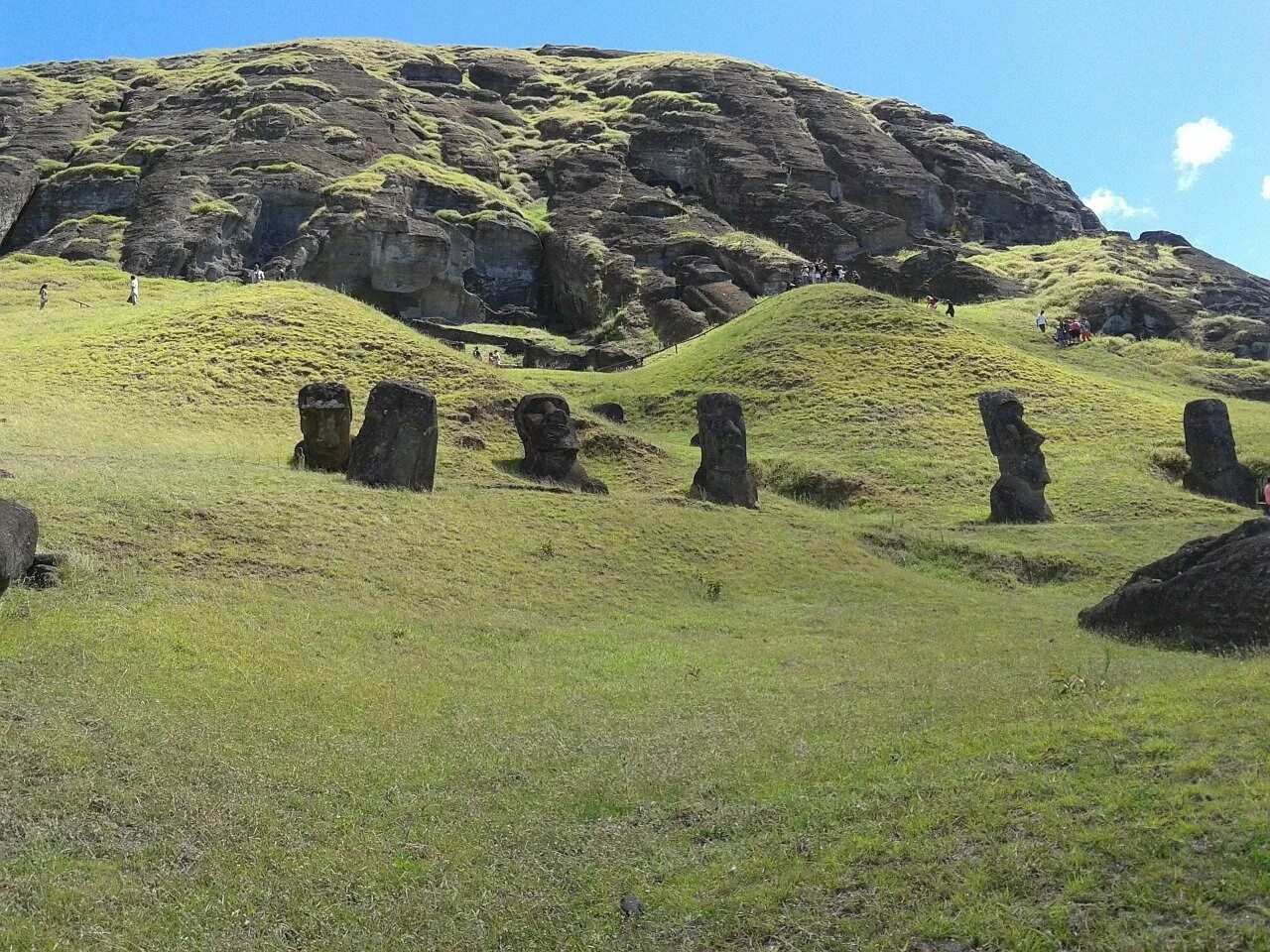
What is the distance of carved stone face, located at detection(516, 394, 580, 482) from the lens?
2741cm

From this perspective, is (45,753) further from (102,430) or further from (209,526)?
(102,430)

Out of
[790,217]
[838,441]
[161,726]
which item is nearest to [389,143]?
[790,217]

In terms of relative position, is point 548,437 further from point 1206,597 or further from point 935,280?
point 935,280

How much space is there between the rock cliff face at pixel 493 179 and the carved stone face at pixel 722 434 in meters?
32.7

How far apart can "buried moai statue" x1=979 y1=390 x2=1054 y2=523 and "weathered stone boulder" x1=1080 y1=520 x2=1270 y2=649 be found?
12.6m

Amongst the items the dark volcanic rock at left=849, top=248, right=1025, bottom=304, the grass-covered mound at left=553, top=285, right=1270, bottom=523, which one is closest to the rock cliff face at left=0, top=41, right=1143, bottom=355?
the dark volcanic rock at left=849, top=248, right=1025, bottom=304

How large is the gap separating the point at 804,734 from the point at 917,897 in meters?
4.06

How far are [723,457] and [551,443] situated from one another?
4.48 metres

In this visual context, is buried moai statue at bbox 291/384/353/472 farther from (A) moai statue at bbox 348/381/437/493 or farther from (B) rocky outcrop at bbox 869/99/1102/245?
(B) rocky outcrop at bbox 869/99/1102/245

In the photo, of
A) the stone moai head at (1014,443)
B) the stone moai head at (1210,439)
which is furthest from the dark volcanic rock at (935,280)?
the stone moai head at (1014,443)

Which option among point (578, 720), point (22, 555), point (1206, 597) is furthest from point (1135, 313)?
point (22, 555)

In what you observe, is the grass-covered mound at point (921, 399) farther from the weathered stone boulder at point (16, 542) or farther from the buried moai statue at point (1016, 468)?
the weathered stone boulder at point (16, 542)

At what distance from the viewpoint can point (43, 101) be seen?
273 ft

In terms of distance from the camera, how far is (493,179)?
269 feet
